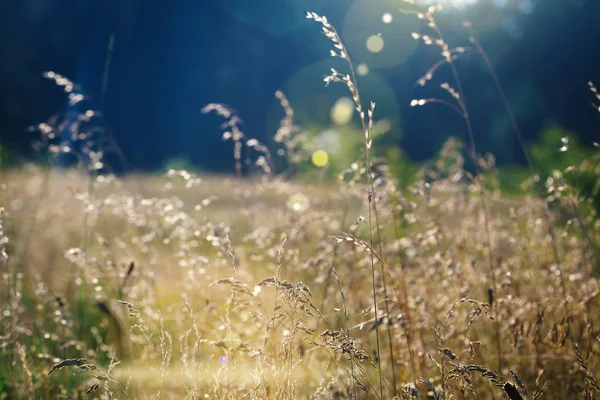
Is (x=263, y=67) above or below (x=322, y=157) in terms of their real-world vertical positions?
above

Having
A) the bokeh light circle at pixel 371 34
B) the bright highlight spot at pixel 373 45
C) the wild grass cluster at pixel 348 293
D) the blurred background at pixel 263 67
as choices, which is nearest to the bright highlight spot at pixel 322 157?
the wild grass cluster at pixel 348 293

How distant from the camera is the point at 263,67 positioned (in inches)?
1363

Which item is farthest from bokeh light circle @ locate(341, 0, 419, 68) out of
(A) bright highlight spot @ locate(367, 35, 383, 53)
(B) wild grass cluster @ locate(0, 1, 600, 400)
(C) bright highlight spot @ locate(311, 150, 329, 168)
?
(B) wild grass cluster @ locate(0, 1, 600, 400)

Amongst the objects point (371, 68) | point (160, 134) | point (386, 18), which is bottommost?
point (160, 134)

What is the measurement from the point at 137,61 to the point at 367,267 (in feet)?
115

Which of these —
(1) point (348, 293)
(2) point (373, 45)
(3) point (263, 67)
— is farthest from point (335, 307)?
(3) point (263, 67)

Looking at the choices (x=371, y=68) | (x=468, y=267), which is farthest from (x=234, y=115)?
(x=371, y=68)

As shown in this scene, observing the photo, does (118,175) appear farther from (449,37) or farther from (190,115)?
(190,115)

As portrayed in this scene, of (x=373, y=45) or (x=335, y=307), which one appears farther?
(x=373, y=45)

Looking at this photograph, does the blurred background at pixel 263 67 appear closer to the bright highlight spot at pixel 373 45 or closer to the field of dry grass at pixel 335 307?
the bright highlight spot at pixel 373 45

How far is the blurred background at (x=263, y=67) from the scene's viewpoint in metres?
26.7

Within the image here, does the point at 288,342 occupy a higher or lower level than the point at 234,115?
lower

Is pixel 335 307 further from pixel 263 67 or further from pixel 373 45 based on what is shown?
pixel 263 67

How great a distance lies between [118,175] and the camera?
3182 mm
